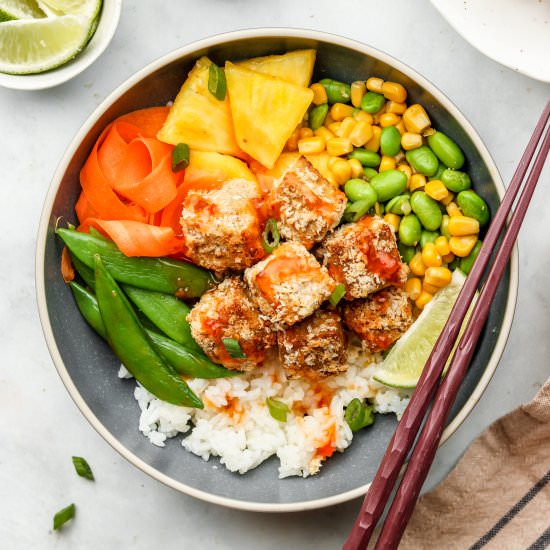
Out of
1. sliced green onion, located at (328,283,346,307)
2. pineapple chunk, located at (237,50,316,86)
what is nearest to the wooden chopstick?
sliced green onion, located at (328,283,346,307)

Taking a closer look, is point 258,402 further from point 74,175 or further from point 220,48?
point 220,48

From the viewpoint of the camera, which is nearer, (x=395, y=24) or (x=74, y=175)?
(x=74, y=175)

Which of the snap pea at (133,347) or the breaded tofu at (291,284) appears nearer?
the breaded tofu at (291,284)

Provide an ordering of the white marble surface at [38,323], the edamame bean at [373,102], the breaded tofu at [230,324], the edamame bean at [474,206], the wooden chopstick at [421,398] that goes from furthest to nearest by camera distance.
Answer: the white marble surface at [38,323] < the edamame bean at [373,102] < the edamame bean at [474,206] < the breaded tofu at [230,324] < the wooden chopstick at [421,398]

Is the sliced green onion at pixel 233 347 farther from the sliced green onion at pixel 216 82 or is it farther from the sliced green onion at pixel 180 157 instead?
the sliced green onion at pixel 216 82

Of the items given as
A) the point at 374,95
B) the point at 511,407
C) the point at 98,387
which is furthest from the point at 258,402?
the point at 374,95

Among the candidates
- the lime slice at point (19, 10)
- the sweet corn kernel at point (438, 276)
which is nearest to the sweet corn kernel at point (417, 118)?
the sweet corn kernel at point (438, 276)

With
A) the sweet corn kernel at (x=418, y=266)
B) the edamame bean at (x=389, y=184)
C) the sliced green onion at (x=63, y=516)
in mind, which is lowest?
the sliced green onion at (x=63, y=516)

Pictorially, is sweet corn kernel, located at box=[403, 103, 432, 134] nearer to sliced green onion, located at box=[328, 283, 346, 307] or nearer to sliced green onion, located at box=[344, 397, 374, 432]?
sliced green onion, located at box=[328, 283, 346, 307]
